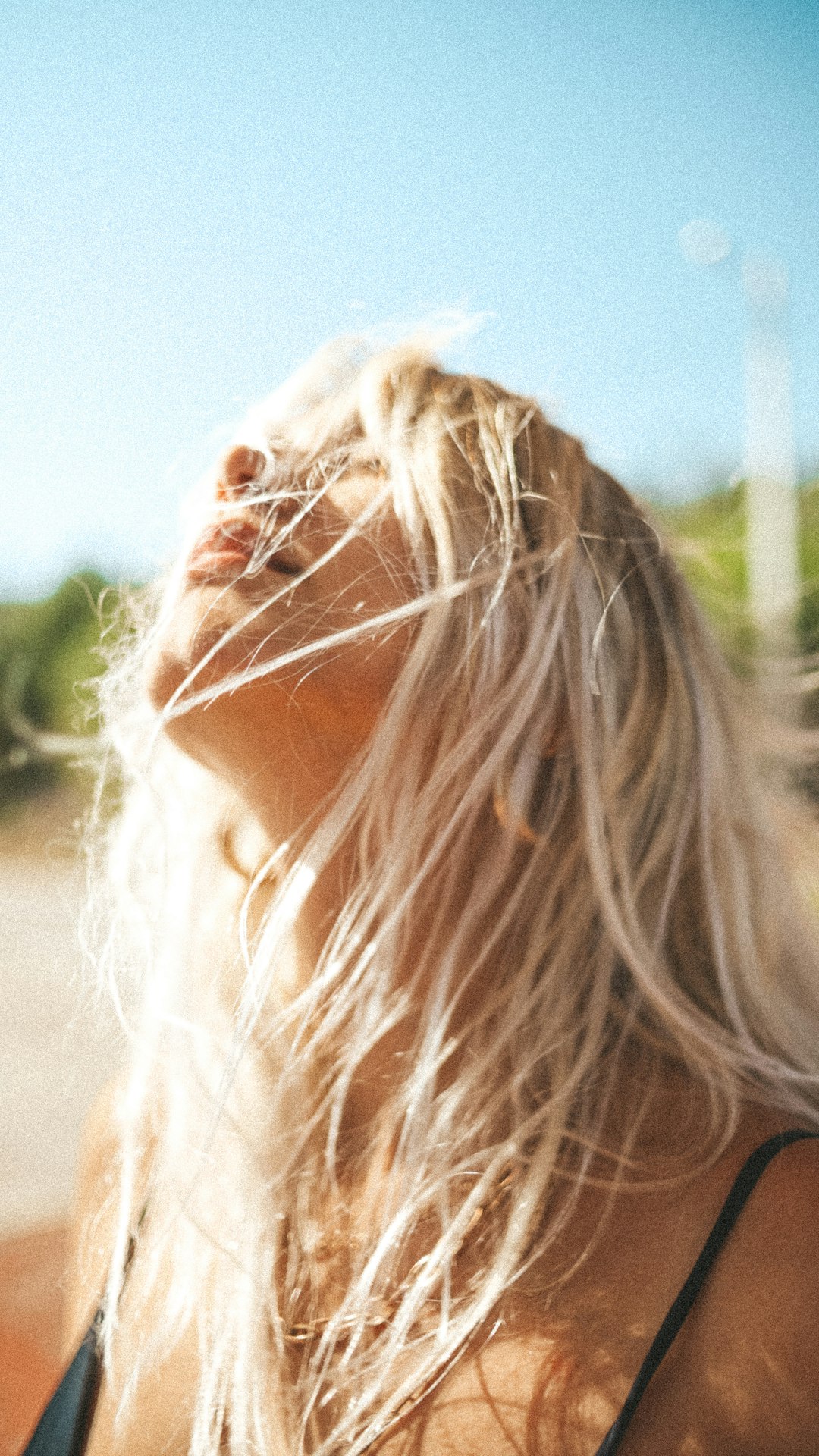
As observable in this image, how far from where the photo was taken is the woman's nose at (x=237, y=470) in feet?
5.03

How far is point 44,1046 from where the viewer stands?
23.6 ft

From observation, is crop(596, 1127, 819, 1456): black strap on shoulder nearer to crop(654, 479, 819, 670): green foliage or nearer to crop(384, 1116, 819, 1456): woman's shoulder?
crop(384, 1116, 819, 1456): woman's shoulder

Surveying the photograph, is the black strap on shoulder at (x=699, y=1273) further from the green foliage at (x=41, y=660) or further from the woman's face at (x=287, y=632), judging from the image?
the green foliage at (x=41, y=660)

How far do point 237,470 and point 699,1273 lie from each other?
1202 millimetres

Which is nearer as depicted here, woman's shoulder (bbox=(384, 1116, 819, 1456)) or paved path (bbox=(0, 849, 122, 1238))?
woman's shoulder (bbox=(384, 1116, 819, 1456))

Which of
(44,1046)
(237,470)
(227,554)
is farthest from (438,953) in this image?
(44,1046)

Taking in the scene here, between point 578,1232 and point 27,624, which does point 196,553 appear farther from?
point 27,624

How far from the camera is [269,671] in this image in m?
1.39

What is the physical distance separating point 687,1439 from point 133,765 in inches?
42.8

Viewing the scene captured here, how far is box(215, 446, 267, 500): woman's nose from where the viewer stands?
1.53 m

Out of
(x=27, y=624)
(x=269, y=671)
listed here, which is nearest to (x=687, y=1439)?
(x=269, y=671)

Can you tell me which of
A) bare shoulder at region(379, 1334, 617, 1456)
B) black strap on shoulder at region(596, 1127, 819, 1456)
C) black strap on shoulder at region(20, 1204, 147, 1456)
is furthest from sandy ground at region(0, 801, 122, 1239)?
black strap on shoulder at region(596, 1127, 819, 1456)

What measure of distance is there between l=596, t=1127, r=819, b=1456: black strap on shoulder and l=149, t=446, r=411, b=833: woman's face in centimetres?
72

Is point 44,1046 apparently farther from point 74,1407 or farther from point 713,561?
point 713,561
